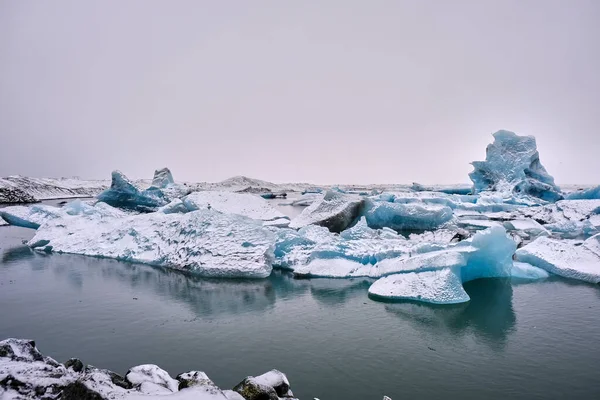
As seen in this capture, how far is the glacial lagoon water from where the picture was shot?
3574 mm

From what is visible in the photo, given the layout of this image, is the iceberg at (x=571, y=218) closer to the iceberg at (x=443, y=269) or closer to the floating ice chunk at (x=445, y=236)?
the floating ice chunk at (x=445, y=236)

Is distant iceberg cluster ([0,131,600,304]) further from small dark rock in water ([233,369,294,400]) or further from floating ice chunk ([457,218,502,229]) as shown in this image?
small dark rock in water ([233,369,294,400])

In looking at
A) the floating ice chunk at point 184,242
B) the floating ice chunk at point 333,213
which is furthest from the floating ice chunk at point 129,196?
the floating ice chunk at point 333,213

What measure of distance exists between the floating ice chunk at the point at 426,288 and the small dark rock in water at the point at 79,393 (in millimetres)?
4802

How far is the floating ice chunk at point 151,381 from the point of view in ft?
9.10

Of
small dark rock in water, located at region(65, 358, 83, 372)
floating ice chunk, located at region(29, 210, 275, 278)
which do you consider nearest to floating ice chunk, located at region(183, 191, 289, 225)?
floating ice chunk, located at region(29, 210, 275, 278)

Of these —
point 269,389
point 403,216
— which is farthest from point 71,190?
point 269,389

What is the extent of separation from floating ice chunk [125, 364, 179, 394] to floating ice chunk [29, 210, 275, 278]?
4.50 m

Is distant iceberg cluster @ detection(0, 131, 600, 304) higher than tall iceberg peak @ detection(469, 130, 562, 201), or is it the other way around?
tall iceberg peak @ detection(469, 130, 562, 201)

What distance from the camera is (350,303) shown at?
237 inches

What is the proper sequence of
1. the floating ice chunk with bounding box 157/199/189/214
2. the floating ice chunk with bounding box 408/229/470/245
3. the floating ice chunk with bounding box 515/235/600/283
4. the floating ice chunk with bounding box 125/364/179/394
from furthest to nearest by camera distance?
the floating ice chunk with bounding box 157/199/189/214 → the floating ice chunk with bounding box 408/229/470/245 → the floating ice chunk with bounding box 515/235/600/283 → the floating ice chunk with bounding box 125/364/179/394

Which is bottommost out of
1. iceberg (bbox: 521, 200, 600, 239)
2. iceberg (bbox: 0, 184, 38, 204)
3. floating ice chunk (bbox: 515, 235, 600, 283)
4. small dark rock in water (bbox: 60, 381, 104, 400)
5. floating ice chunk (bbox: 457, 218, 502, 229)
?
iceberg (bbox: 0, 184, 38, 204)

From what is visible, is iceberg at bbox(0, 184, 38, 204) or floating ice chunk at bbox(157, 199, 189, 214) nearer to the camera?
floating ice chunk at bbox(157, 199, 189, 214)

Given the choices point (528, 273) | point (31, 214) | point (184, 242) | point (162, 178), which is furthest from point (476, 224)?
point (162, 178)
